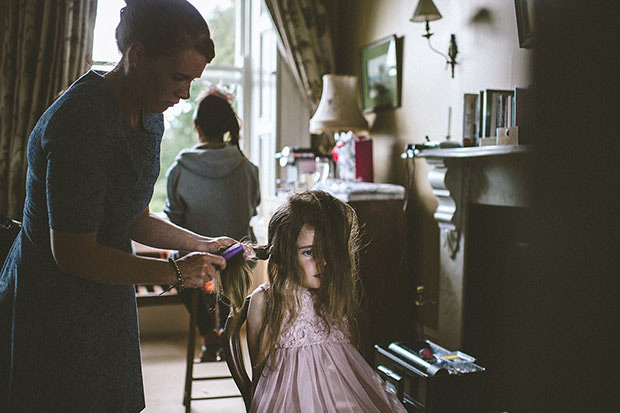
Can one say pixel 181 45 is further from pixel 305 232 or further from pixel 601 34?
pixel 601 34

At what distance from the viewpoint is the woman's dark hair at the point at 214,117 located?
2.90 metres

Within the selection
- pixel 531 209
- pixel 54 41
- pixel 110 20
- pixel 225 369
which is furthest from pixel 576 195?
pixel 110 20

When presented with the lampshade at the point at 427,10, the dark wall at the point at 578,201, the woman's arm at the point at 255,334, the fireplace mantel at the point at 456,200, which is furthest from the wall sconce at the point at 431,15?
the dark wall at the point at 578,201

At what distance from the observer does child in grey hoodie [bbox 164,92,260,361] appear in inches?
113

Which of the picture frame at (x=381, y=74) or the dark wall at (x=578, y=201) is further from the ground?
the picture frame at (x=381, y=74)

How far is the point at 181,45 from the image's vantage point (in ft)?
3.53

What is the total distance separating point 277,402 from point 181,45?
924mm

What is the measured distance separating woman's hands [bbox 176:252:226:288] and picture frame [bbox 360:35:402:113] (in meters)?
2.58

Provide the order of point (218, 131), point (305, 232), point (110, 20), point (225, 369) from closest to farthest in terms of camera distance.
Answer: point (305, 232)
point (218, 131)
point (225, 369)
point (110, 20)

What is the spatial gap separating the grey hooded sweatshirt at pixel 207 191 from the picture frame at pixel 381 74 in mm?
1134

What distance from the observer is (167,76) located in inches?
43.3

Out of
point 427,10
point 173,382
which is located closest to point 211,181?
point 173,382

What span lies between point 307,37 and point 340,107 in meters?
0.92

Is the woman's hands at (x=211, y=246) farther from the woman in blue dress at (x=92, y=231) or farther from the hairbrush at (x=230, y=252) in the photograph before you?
the woman in blue dress at (x=92, y=231)
